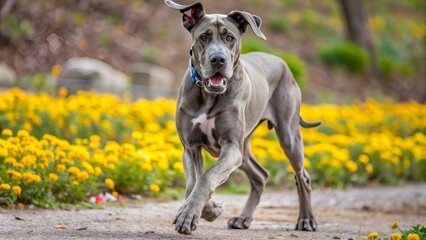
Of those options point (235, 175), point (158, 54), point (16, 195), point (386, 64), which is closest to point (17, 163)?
point (16, 195)

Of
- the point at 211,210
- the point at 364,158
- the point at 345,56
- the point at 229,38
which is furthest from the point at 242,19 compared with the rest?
the point at 345,56

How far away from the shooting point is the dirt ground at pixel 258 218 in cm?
526

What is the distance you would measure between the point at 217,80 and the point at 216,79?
1cm

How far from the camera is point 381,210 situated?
26.9ft

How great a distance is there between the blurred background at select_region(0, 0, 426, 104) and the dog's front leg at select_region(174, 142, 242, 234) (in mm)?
5910

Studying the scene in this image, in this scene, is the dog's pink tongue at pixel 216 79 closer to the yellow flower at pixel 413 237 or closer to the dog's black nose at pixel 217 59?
the dog's black nose at pixel 217 59

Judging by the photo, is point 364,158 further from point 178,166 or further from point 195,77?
point 195,77

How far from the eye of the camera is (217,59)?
17.0 feet

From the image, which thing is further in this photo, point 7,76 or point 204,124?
point 7,76

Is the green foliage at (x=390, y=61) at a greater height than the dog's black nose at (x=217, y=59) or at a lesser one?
greater

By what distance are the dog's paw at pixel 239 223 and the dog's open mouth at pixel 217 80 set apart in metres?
1.35

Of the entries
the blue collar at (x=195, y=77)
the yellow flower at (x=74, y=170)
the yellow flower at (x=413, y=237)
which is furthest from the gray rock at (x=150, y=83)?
the yellow flower at (x=413, y=237)

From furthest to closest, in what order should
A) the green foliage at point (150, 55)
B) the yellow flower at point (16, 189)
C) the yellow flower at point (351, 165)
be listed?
the green foliage at point (150, 55) → the yellow flower at point (351, 165) → the yellow flower at point (16, 189)

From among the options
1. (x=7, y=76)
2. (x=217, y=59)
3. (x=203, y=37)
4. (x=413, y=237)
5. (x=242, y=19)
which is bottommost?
(x=7, y=76)
